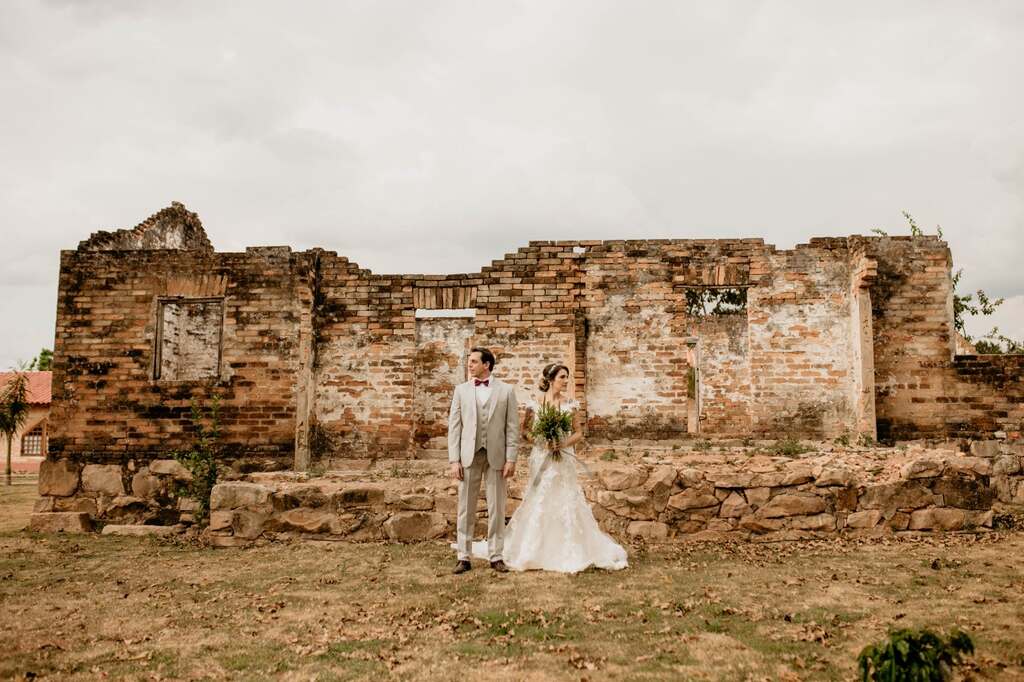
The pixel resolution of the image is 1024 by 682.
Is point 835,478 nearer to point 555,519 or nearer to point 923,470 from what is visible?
point 923,470

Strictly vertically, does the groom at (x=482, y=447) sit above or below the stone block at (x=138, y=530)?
above

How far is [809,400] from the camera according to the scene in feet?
35.3

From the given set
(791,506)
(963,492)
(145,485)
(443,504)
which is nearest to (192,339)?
(145,485)

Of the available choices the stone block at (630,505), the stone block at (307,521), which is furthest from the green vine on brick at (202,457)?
the stone block at (630,505)

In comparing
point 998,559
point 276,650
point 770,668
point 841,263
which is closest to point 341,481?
point 276,650

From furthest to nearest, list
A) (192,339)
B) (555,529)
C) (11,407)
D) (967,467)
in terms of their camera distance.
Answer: (11,407) < (192,339) < (967,467) < (555,529)

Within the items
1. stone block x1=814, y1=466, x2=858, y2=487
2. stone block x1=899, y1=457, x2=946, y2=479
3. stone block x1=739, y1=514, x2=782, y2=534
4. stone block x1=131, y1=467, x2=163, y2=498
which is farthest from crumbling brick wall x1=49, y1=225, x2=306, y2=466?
stone block x1=899, y1=457, x2=946, y2=479

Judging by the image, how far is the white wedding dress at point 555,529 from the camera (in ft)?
20.3

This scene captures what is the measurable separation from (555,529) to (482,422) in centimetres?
122

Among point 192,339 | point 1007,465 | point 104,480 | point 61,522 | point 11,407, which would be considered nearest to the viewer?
point 61,522

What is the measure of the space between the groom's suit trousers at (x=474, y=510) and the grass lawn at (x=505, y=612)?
0.25 m

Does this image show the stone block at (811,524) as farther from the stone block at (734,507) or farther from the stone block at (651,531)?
the stone block at (651,531)

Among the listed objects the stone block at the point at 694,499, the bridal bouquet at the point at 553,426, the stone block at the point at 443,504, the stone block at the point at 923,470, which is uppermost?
the bridal bouquet at the point at 553,426

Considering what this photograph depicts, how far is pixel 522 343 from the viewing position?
1086 centimetres
